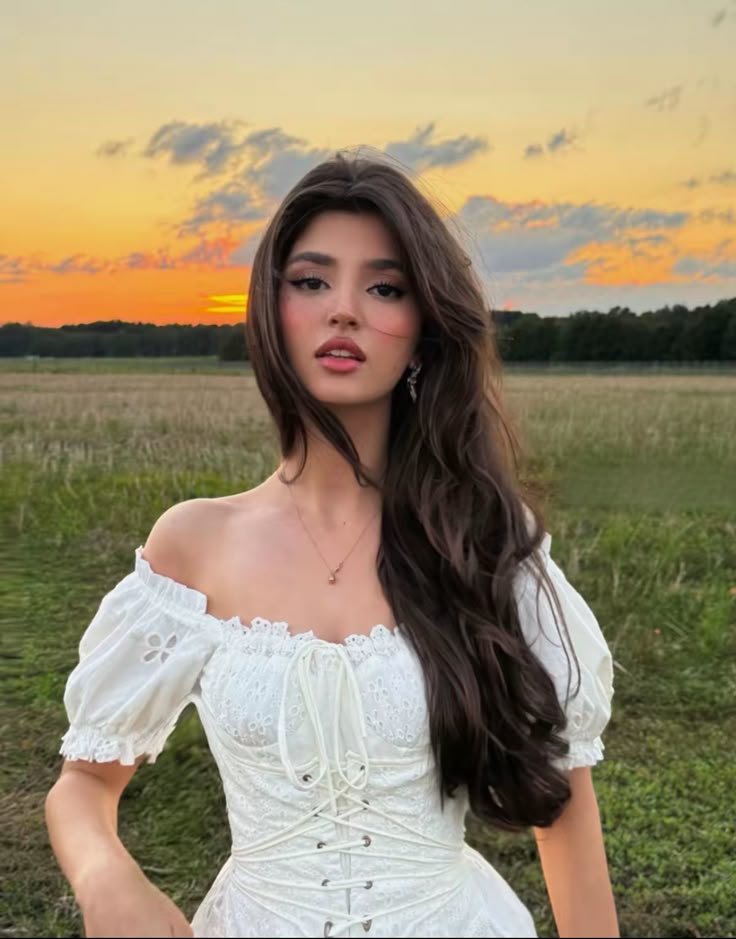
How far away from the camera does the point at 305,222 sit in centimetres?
163

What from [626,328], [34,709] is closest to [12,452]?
[34,709]

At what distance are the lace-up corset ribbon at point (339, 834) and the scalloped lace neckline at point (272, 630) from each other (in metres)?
0.03

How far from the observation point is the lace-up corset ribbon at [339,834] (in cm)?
146

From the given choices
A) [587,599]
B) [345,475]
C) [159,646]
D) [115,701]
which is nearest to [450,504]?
[345,475]

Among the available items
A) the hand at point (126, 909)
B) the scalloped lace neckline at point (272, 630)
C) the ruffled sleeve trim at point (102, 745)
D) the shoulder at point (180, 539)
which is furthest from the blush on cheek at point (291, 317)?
the hand at point (126, 909)

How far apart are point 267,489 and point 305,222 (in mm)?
489

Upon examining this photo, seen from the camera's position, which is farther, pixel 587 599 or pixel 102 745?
pixel 587 599

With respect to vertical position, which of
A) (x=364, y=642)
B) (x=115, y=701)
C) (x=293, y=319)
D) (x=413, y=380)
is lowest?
(x=115, y=701)

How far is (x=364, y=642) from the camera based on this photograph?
1.51m

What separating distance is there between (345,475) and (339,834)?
604 mm

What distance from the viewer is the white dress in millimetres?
1463

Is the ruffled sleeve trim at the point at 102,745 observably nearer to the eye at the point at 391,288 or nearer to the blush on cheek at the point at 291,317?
the blush on cheek at the point at 291,317

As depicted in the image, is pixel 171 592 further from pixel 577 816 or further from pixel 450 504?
pixel 577 816

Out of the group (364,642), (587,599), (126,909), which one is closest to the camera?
(126,909)
